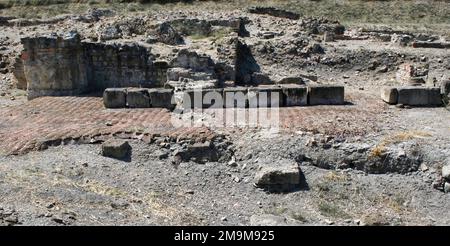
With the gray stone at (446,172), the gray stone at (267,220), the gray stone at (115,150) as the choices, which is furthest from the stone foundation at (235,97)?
the gray stone at (267,220)

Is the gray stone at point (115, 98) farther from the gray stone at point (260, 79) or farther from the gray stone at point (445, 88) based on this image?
the gray stone at point (445, 88)

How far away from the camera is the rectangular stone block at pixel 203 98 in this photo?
401 inches

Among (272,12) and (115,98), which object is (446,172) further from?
(272,12)

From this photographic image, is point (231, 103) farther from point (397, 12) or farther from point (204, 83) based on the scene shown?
point (397, 12)

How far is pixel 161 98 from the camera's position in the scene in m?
10.5

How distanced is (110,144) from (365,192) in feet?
13.3

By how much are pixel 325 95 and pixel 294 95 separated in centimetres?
69

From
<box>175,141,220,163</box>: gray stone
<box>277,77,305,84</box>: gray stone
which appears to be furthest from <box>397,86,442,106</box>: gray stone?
<box>175,141,220,163</box>: gray stone

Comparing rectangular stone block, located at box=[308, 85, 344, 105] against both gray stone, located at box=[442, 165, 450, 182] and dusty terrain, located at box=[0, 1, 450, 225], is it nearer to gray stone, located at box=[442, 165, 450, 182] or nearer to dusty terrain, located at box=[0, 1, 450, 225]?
dusty terrain, located at box=[0, 1, 450, 225]

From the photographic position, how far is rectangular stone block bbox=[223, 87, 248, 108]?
10234 millimetres

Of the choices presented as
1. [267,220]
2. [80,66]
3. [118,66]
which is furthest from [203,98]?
[267,220]
